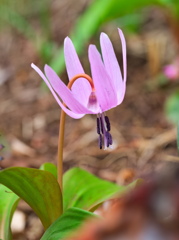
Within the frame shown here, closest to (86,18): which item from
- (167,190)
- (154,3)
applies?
(154,3)

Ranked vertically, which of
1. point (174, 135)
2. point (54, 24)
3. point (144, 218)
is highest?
point (54, 24)

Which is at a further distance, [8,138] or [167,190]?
[8,138]

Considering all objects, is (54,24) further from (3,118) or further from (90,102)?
(90,102)

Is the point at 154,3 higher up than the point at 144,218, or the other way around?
the point at 154,3

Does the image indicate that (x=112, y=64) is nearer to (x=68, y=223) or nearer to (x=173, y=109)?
(x=68, y=223)

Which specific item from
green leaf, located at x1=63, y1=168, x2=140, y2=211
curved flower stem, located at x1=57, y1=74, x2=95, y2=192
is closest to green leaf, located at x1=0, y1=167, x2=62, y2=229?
curved flower stem, located at x1=57, y1=74, x2=95, y2=192

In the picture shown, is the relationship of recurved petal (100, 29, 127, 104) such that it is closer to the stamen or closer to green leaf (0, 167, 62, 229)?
the stamen

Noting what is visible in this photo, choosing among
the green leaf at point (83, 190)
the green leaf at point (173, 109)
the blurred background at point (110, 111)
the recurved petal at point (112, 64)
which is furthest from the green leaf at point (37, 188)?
the green leaf at point (173, 109)

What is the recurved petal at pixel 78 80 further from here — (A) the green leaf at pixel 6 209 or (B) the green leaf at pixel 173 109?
(B) the green leaf at pixel 173 109
